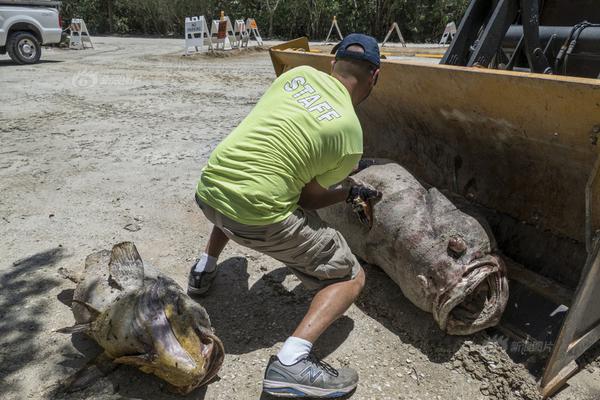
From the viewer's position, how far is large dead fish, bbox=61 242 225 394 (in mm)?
2168

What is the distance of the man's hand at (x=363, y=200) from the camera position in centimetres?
274

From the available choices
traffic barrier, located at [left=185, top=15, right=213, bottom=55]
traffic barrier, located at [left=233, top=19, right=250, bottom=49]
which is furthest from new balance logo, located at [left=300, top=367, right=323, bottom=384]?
traffic barrier, located at [left=233, top=19, right=250, bottom=49]

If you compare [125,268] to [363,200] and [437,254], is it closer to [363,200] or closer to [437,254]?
[363,200]

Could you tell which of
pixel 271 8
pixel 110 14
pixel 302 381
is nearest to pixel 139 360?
pixel 302 381

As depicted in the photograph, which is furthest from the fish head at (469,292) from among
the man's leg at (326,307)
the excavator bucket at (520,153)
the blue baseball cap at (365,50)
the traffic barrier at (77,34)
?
the traffic barrier at (77,34)

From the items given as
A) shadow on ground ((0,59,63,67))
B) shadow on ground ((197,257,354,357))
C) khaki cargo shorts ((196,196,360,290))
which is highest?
khaki cargo shorts ((196,196,360,290))

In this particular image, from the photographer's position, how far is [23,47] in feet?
41.2

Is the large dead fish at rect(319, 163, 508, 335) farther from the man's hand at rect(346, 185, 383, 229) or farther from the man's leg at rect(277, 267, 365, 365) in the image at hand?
the man's leg at rect(277, 267, 365, 365)

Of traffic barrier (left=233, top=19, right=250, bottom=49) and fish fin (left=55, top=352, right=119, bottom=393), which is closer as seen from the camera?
fish fin (left=55, top=352, right=119, bottom=393)

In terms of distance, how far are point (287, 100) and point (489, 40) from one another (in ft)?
5.51

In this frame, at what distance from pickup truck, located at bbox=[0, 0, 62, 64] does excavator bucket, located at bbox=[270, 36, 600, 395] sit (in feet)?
36.8

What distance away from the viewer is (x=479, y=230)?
2617 millimetres

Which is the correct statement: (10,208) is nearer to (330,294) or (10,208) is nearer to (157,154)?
(157,154)

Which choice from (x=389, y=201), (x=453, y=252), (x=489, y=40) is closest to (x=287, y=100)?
(x=389, y=201)
